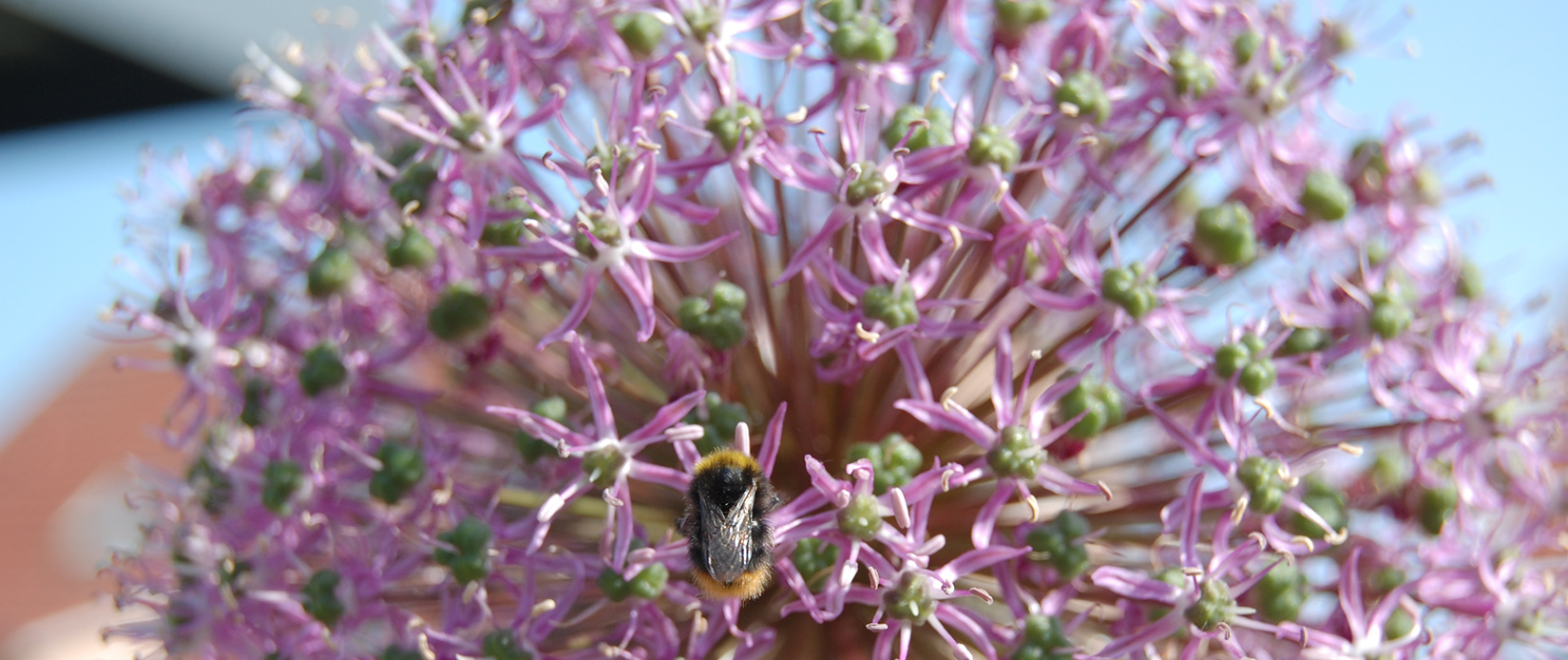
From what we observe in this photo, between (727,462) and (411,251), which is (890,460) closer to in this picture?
(727,462)

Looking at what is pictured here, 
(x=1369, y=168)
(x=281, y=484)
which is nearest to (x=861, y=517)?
(x=281, y=484)

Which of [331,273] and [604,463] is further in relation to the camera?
[331,273]

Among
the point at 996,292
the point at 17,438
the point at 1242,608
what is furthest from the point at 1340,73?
the point at 17,438

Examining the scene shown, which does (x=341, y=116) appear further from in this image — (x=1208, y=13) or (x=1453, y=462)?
(x=1453, y=462)

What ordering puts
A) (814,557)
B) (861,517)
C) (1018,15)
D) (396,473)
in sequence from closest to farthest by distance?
(861,517), (814,557), (396,473), (1018,15)

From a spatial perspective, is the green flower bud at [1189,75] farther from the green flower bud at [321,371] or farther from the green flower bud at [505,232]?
the green flower bud at [321,371]

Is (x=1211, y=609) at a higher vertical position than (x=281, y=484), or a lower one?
lower

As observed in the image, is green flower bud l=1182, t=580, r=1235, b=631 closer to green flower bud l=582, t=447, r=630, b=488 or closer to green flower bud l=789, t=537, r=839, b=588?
green flower bud l=789, t=537, r=839, b=588

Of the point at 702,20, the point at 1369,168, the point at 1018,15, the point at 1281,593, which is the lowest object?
the point at 1281,593

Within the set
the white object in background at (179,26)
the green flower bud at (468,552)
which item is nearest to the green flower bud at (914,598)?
the green flower bud at (468,552)
